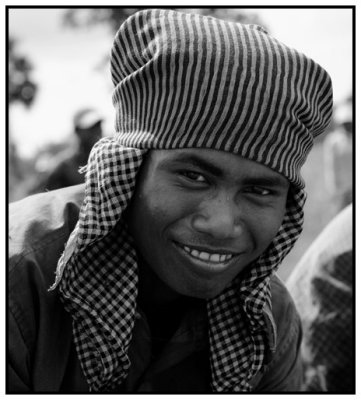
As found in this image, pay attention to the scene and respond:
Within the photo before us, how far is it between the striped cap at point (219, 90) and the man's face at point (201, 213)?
0.18 feet

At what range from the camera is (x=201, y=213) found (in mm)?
1938

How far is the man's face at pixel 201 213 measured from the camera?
193 centimetres

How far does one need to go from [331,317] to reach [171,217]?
1.65 meters

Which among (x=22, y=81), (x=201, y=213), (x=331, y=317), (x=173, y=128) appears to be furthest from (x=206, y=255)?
(x=22, y=81)

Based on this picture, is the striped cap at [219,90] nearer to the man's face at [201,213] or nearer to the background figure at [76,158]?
the man's face at [201,213]

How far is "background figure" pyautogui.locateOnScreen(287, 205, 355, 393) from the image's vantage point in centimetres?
325

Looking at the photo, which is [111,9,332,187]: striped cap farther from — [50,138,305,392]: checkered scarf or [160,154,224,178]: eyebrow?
[50,138,305,392]: checkered scarf

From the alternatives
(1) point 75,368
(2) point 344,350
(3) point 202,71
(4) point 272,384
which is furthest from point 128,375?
(2) point 344,350

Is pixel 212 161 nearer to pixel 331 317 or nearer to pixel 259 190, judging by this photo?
pixel 259 190

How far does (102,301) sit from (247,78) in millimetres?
861

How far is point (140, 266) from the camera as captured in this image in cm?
229

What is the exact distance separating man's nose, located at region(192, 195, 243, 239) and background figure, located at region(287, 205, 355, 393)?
57.9 inches

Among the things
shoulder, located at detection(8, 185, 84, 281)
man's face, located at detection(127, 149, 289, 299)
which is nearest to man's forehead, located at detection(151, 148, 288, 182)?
man's face, located at detection(127, 149, 289, 299)

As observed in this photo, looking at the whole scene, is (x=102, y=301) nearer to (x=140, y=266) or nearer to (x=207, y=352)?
(x=140, y=266)
